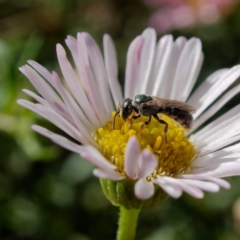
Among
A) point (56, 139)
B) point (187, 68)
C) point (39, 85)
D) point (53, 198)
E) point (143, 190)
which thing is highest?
point (187, 68)

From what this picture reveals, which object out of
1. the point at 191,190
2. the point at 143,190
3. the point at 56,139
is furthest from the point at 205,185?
the point at 56,139

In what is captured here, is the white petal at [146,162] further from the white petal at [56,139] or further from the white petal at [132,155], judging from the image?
the white petal at [56,139]

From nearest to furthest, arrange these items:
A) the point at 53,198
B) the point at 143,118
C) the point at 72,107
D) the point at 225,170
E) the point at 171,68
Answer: the point at 225,170
the point at 72,107
the point at 143,118
the point at 171,68
the point at 53,198

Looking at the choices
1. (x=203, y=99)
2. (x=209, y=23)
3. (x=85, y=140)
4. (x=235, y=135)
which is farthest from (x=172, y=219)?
(x=209, y=23)

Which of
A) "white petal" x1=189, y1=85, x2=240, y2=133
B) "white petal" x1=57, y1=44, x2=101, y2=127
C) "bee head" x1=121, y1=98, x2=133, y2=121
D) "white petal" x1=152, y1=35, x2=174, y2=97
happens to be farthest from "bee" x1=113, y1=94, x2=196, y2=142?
"white petal" x1=152, y1=35, x2=174, y2=97

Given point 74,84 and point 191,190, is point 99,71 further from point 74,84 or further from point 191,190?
point 191,190

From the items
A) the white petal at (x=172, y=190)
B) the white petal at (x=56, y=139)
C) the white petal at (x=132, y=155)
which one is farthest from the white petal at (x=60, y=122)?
the white petal at (x=172, y=190)
